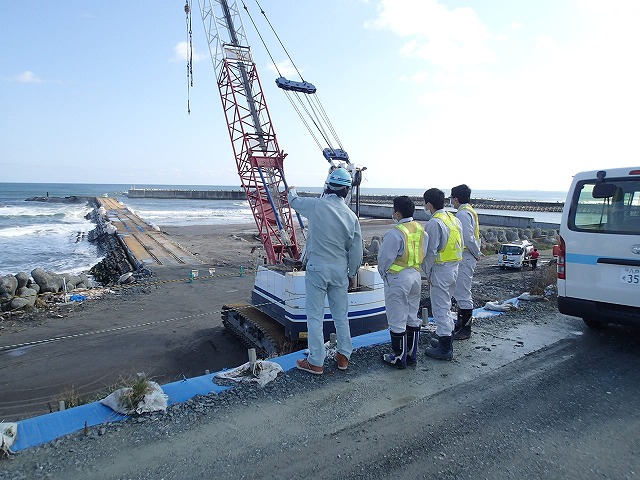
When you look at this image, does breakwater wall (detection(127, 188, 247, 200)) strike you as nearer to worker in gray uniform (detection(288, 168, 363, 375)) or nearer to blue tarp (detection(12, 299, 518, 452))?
worker in gray uniform (detection(288, 168, 363, 375))

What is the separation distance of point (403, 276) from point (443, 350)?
→ 3.78ft

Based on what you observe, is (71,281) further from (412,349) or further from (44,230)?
(44,230)

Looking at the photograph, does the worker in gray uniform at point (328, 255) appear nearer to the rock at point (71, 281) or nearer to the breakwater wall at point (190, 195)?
the rock at point (71, 281)

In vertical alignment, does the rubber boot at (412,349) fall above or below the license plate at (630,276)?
below

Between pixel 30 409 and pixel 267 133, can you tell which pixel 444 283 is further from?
pixel 267 133

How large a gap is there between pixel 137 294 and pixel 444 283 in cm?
1284

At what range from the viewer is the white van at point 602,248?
477 cm

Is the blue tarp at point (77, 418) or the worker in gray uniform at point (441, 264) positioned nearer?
the blue tarp at point (77, 418)

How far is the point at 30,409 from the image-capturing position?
7.18 m

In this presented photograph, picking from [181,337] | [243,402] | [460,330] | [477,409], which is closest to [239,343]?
[181,337]

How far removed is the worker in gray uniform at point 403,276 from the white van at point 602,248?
209 cm

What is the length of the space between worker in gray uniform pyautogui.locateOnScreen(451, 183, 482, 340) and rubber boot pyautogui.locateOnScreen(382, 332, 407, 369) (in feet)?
4.56

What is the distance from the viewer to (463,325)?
5.63m

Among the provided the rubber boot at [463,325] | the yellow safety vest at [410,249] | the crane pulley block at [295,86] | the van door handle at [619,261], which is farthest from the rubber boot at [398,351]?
the crane pulley block at [295,86]
